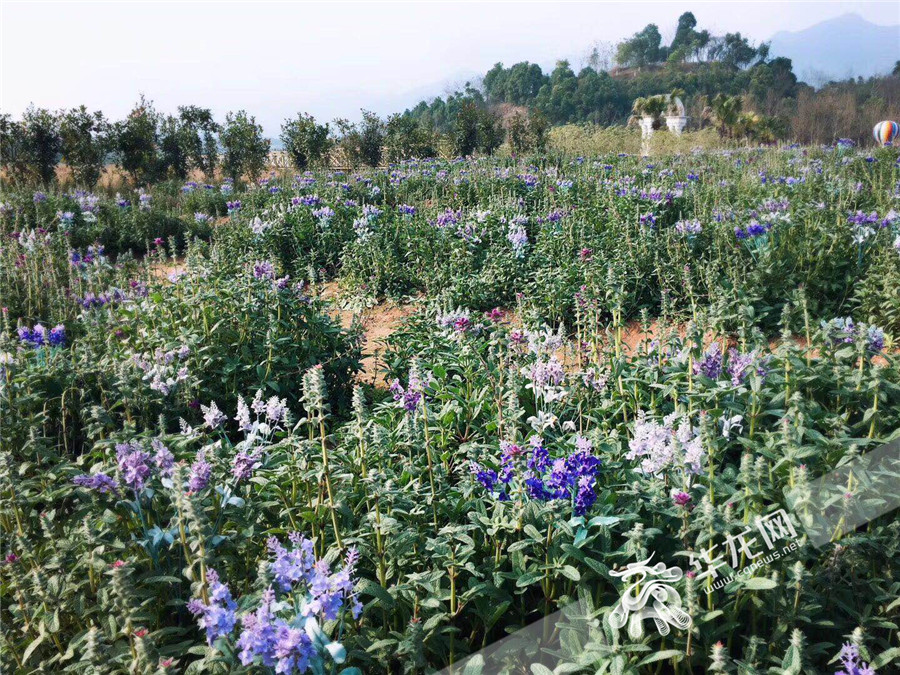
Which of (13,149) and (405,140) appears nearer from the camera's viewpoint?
(13,149)

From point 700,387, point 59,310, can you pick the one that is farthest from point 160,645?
point 59,310

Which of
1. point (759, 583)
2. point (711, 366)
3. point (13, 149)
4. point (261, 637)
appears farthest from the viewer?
point (13, 149)

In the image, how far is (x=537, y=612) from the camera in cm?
219

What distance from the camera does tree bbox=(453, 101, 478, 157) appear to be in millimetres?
20703

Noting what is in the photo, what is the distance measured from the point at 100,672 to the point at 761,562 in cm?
201

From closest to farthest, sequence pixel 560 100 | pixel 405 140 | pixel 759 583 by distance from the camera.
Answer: pixel 759 583
pixel 405 140
pixel 560 100

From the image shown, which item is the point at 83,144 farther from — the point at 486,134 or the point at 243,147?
the point at 486,134

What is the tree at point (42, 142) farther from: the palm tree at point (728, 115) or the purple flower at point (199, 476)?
the palm tree at point (728, 115)

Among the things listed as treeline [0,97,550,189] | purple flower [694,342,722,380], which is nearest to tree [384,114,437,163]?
treeline [0,97,550,189]

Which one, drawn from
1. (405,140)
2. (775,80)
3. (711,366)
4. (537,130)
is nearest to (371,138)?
(405,140)
